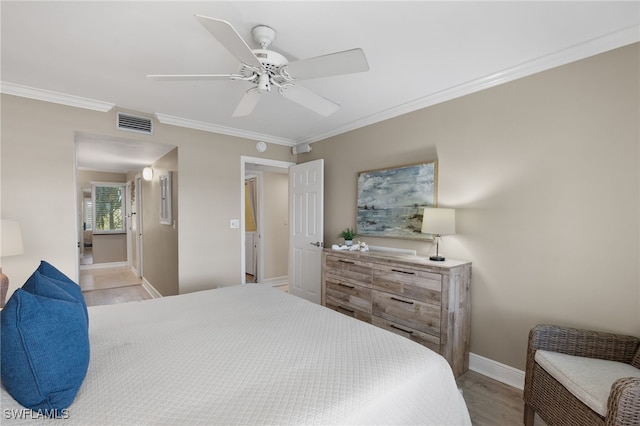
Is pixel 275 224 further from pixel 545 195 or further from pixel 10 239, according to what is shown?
pixel 545 195

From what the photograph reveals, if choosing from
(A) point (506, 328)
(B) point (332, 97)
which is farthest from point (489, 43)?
(A) point (506, 328)

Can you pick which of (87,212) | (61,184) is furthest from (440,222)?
(87,212)

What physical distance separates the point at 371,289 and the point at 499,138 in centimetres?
173

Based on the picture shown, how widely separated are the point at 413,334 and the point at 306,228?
2.08 meters

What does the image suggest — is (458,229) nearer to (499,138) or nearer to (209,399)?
(499,138)

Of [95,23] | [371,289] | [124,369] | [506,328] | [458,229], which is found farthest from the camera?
[371,289]

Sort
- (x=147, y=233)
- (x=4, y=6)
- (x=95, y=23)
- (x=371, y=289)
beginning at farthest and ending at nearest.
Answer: (x=147, y=233) < (x=371, y=289) < (x=95, y=23) < (x=4, y=6)

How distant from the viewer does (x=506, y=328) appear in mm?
2350

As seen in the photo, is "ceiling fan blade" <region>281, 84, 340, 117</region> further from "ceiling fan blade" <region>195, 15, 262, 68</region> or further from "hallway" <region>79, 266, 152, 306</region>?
"hallway" <region>79, 266, 152, 306</region>

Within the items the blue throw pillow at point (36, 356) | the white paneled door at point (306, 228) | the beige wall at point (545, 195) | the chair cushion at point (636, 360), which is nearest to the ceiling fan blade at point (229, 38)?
the blue throw pillow at point (36, 356)

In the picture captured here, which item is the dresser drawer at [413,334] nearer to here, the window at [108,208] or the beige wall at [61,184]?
the beige wall at [61,184]

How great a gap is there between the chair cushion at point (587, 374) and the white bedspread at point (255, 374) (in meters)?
0.61

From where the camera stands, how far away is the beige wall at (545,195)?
1843mm

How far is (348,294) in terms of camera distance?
3.08 metres
